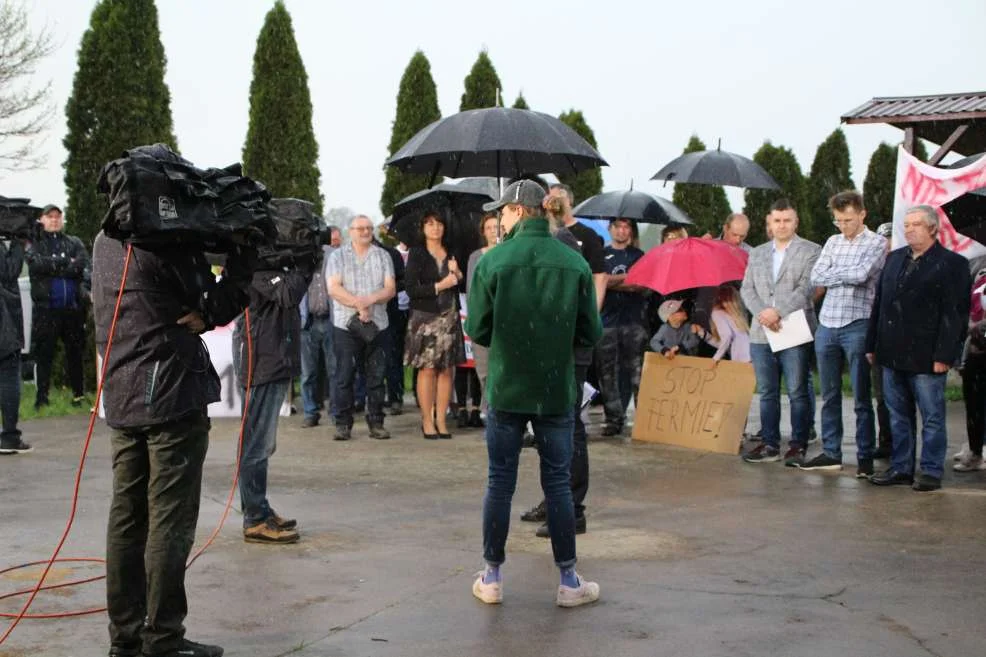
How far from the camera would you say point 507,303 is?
5918mm

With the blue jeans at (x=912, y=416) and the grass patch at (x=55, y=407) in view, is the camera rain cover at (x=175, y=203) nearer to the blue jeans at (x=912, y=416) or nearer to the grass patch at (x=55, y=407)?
the blue jeans at (x=912, y=416)

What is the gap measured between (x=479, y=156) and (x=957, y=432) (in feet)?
16.8

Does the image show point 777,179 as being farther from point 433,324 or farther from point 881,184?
point 433,324

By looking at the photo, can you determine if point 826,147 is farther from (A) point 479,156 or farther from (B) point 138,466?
(B) point 138,466

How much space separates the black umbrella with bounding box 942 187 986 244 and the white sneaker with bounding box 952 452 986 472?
1.63 metres

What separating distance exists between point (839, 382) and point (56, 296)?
333 inches

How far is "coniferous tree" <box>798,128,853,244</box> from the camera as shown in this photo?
2248cm

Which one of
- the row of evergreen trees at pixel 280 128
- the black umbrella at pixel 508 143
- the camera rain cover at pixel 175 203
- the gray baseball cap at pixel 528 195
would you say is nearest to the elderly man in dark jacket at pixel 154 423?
the camera rain cover at pixel 175 203

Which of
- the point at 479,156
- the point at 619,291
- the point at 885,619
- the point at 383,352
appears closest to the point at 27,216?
the point at 383,352

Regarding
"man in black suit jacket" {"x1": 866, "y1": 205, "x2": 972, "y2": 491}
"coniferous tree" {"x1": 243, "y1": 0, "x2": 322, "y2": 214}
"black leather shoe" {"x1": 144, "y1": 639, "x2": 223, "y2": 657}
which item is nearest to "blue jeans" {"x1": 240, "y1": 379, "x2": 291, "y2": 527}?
"black leather shoe" {"x1": 144, "y1": 639, "x2": 223, "y2": 657}

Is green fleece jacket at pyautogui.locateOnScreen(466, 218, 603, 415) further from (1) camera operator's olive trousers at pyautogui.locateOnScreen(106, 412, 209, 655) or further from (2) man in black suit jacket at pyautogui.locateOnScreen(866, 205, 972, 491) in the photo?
(2) man in black suit jacket at pyautogui.locateOnScreen(866, 205, 972, 491)

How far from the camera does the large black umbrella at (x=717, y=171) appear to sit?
538 inches

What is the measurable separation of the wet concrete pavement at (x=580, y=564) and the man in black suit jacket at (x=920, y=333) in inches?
14.1

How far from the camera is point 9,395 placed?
1084cm
